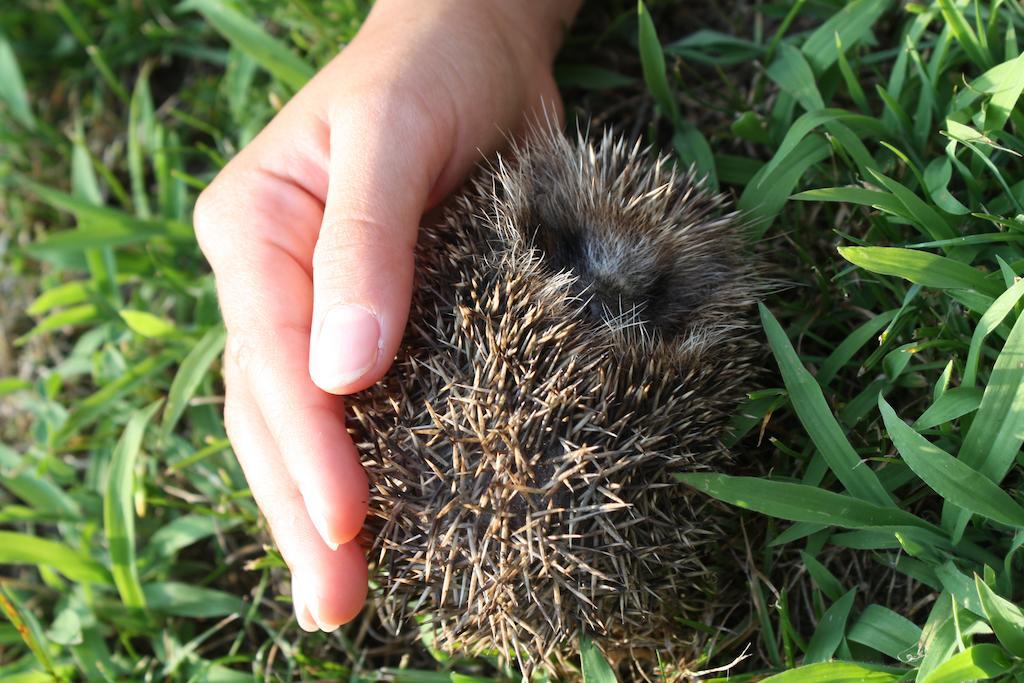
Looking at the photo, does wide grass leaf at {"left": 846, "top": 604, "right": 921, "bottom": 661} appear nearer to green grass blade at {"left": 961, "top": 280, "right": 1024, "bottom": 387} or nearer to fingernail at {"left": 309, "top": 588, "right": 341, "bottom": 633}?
green grass blade at {"left": 961, "top": 280, "right": 1024, "bottom": 387}

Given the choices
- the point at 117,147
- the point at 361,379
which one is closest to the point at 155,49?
the point at 117,147

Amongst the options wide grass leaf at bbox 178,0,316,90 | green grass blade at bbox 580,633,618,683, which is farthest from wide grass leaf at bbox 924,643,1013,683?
wide grass leaf at bbox 178,0,316,90

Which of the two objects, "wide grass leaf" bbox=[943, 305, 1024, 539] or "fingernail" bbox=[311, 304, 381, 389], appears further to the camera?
"fingernail" bbox=[311, 304, 381, 389]

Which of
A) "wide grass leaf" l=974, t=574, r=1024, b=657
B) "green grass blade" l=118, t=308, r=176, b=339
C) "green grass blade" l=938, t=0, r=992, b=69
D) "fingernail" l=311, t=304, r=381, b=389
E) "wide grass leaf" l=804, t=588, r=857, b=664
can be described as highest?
"green grass blade" l=938, t=0, r=992, b=69

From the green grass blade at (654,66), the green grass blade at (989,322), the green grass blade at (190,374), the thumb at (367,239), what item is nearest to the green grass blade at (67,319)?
the green grass blade at (190,374)

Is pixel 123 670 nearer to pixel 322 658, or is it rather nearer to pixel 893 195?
pixel 322 658

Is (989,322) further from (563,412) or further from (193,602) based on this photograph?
(193,602)

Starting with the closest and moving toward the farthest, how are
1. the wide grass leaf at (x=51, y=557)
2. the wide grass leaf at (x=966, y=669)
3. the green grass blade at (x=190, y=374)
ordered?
the wide grass leaf at (x=966, y=669), the wide grass leaf at (x=51, y=557), the green grass blade at (x=190, y=374)

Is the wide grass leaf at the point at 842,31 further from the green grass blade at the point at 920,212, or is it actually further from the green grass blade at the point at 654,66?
the green grass blade at the point at 920,212
